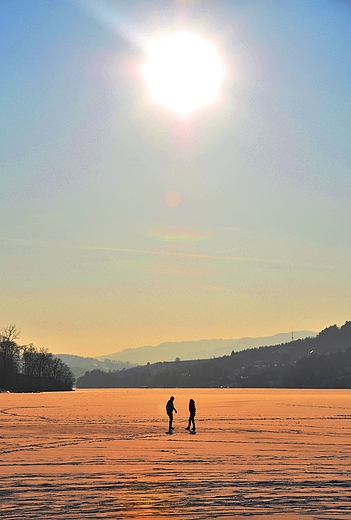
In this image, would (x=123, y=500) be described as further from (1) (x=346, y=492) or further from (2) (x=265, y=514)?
(1) (x=346, y=492)

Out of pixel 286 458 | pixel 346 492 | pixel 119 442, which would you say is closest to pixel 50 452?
pixel 119 442

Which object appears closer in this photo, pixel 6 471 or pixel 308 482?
pixel 308 482

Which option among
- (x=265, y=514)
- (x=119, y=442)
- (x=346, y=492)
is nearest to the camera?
(x=265, y=514)

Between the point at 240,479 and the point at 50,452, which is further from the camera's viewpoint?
the point at 50,452

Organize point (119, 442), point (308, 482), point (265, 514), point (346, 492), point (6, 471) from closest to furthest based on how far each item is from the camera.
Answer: point (265, 514) → point (346, 492) → point (308, 482) → point (6, 471) → point (119, 442)

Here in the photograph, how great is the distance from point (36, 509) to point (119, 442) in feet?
65.7

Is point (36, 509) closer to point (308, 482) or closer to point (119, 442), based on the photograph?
point (308, 482)

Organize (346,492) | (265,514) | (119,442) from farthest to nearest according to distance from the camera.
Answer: (119,442) → (346,492) → (265,514)

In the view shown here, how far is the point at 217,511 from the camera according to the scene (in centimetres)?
1858

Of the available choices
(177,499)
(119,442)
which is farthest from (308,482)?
(119,442)

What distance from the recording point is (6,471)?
85.6 feet

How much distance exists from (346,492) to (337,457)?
10129mm

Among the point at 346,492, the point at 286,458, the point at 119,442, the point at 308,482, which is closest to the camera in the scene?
the point at 346,492

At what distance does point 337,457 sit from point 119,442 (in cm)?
1275
